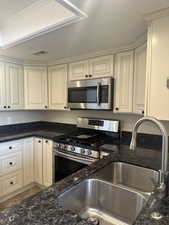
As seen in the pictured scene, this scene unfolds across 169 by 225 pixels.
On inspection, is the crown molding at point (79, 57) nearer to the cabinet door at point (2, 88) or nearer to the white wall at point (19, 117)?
the cabinet door at point (2, 88)

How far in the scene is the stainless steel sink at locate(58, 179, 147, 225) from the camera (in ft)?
3.51

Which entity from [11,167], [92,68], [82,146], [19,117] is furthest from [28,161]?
[92,68]

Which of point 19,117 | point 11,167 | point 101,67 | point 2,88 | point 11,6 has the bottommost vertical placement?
point 11,167

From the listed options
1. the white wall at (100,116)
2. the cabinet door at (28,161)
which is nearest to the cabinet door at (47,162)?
the cabinet door at (28,161)

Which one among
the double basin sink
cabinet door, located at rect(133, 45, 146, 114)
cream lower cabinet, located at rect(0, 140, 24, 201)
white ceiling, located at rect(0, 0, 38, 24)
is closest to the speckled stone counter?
the double basin sink

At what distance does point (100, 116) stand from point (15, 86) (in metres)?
1.63

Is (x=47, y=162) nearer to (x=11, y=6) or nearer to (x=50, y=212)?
(x=50, y=212)

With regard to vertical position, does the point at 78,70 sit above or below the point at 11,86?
above

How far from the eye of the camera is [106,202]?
117 centimetres

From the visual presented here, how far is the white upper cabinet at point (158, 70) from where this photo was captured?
4.66 ft

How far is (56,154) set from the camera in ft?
8.46

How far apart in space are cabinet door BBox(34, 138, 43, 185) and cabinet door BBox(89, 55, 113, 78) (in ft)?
4.88

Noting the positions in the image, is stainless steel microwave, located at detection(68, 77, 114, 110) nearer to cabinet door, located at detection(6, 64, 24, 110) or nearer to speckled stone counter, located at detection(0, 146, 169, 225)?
cabinet door, located at detection(6, 64, 24, 110)

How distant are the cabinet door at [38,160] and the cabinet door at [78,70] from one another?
4.17ft
